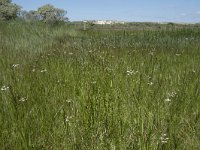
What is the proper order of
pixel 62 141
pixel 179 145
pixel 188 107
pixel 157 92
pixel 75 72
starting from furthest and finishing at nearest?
pixel 75 72
pixel 157 92
pixel 188 107
pixel 62 141
pixel 179 145

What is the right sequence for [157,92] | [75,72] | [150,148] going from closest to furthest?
1. [150,148]
2. [157,92]
3. [75,72]

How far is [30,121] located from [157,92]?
2154 millimetres

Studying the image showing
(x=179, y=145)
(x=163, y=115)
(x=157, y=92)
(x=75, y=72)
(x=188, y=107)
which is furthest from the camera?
(x=75, y=72)

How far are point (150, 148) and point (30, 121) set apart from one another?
1291 millimetres

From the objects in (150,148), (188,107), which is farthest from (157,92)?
(150,148)

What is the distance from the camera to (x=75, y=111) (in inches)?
152

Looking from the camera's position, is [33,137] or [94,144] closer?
[94,144]

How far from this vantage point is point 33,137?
3.19 metres

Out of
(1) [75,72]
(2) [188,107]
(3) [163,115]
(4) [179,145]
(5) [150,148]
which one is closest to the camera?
(5) [150,148]

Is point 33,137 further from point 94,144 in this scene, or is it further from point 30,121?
point 94,144

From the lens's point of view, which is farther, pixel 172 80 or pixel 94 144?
pixel 172 80

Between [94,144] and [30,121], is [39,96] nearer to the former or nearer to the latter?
[30,121]

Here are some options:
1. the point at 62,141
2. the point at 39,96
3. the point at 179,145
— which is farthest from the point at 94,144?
the point at 39,96

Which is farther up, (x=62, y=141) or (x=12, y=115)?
(x=12, y=115)
